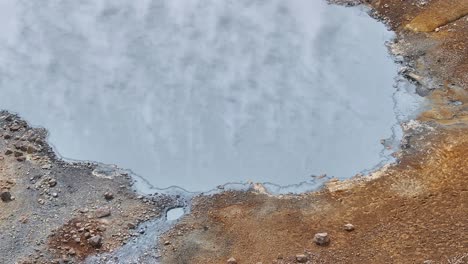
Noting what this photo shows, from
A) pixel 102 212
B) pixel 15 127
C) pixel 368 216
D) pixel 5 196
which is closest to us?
pixel 368 216

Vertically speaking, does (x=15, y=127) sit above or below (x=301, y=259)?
above

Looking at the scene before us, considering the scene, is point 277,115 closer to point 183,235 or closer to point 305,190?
point 305,190

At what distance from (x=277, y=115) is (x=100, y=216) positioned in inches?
167

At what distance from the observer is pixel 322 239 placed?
11.3m

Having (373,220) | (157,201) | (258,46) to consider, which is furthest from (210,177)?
(258,46)

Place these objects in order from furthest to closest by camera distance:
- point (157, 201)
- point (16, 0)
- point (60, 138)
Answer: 1. point (16, 0)
2. point (60, 138)
3. point (157, 201)

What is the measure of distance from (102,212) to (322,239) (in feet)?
13.3

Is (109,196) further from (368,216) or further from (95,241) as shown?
(368,216)

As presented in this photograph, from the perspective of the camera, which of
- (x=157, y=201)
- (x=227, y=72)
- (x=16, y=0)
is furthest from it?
(x=16, y=0)

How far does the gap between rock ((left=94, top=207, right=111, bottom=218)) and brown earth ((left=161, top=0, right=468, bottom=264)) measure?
1.22 metres

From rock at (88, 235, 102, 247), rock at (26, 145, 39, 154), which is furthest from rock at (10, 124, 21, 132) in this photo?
rock at (88, 235, 102, 247)

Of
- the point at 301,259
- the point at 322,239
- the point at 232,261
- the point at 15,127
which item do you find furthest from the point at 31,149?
the point at 322,239

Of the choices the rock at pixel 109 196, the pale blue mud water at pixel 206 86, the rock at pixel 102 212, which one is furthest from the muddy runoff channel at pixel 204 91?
the rock at pixel 102 212

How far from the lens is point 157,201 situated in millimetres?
12445
